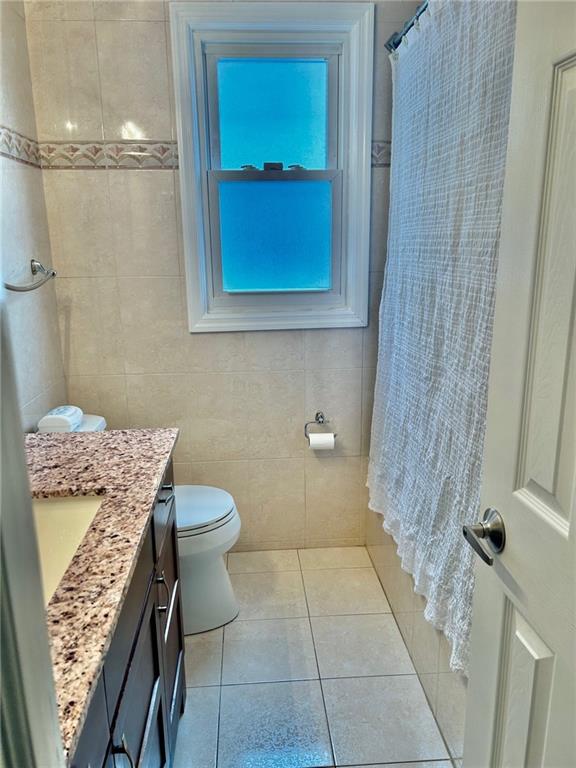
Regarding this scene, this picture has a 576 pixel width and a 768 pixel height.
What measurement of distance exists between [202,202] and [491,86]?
1.33 meters

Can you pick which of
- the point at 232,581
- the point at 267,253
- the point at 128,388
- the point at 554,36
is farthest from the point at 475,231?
the point at 232,581

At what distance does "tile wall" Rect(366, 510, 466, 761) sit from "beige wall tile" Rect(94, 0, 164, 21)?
7.33 ft

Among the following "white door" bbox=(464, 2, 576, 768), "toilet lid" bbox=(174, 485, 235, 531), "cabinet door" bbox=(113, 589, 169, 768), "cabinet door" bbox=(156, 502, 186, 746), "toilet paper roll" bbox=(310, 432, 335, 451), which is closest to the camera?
"white door" bbox=(464, 2, 576, 768)

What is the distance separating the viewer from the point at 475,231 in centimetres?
129

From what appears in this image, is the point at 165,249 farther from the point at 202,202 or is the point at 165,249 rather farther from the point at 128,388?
the point at 128,388

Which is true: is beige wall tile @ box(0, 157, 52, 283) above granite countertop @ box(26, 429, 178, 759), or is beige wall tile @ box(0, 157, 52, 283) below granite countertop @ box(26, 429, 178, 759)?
above

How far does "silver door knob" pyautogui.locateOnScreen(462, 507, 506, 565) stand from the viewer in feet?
2.93

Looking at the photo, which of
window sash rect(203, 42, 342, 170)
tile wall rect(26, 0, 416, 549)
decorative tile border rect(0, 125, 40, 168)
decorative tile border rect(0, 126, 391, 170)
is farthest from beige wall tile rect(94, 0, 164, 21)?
decorative tile border rect(0, 125, 40, 168)

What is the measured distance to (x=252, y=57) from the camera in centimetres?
216

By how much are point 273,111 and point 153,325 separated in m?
1.04

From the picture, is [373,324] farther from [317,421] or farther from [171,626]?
[171,626]

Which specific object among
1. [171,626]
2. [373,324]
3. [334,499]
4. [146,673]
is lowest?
[334,499]

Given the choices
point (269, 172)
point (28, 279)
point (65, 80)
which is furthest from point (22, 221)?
point (269, 172)

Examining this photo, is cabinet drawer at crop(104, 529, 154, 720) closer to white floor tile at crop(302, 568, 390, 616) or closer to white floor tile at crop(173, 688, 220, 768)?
white floor tile at crop(173, 688, 220, 768)
